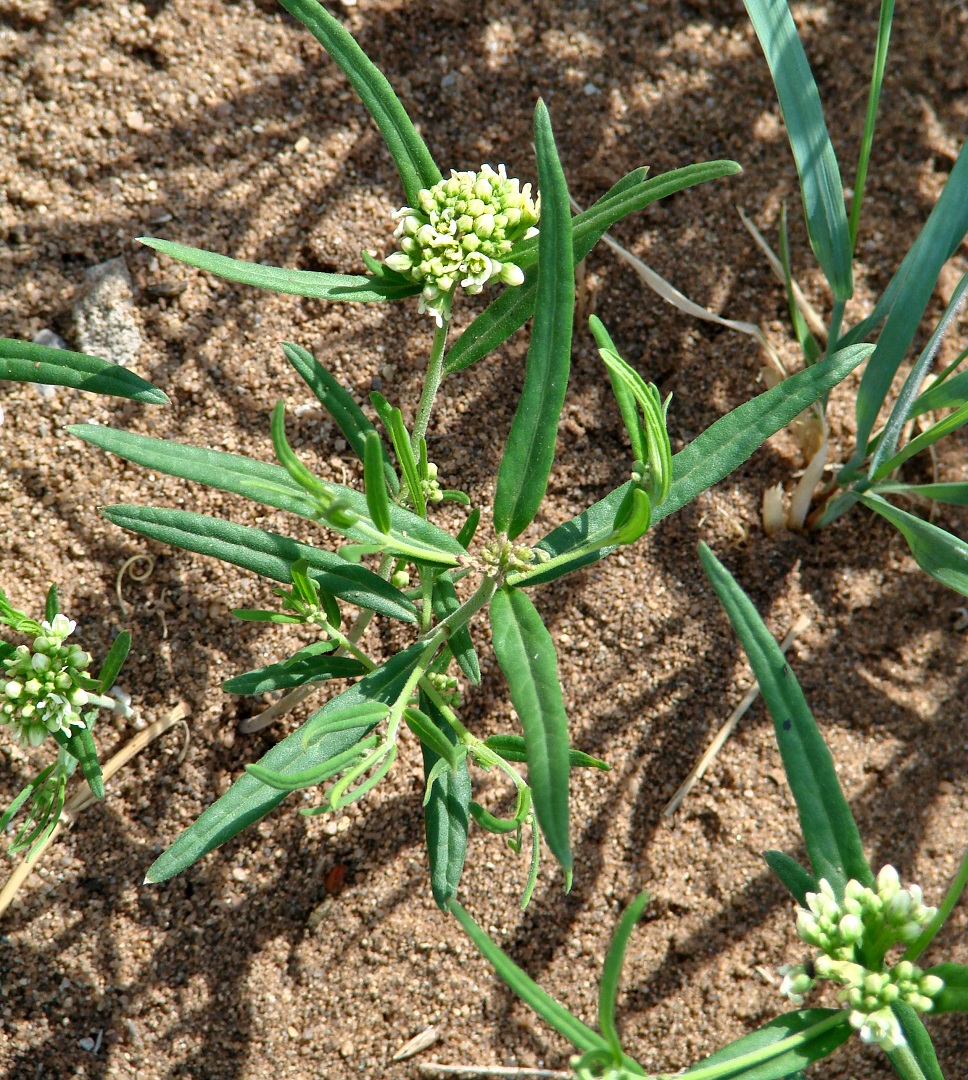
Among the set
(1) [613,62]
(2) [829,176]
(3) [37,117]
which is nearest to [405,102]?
(1) [613,62]

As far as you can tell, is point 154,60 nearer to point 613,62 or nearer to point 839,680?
point 613,62

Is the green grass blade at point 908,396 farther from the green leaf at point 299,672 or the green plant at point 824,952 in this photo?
the green leaf at point 299,672

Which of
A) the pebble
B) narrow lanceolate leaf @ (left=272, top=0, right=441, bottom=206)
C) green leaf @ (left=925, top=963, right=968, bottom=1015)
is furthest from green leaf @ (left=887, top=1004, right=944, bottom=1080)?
the pebble

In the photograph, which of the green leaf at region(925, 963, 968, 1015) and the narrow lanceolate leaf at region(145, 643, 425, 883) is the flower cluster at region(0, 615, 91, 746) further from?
the green leaf at region(925, 963, 968, 1015)

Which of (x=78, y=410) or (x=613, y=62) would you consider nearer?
(x=78, y=410)

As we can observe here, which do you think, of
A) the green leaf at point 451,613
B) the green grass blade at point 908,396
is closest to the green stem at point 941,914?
the green leaf at point 451,613

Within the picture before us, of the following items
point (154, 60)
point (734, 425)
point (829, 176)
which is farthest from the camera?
point (154, 60)

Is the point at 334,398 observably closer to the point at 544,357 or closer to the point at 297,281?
the point at 297,281
